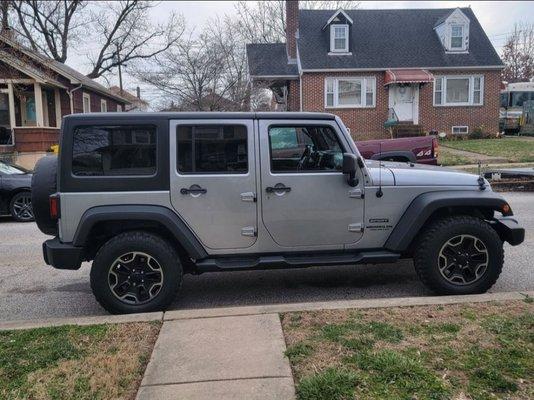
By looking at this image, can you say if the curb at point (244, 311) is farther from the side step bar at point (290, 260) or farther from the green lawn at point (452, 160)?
the green lawn at point (452, 160)

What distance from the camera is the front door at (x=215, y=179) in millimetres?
4828

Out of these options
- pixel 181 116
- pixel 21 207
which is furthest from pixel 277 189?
pixel 21 207

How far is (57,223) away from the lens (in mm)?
4938

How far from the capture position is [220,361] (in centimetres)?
361

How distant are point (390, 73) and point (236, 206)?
2346cm

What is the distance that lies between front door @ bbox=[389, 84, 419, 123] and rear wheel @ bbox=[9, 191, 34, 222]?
67.2ft

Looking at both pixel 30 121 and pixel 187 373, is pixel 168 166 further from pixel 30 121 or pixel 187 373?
pixel 30 121

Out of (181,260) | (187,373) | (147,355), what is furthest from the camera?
(181,260)

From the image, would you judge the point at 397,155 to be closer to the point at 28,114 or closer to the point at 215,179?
the point at 215,179

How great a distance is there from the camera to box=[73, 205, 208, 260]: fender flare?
467 cm

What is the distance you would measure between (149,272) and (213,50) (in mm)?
20050

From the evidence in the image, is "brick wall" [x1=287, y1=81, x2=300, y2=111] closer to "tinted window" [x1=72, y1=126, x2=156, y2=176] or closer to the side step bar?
the side step bar

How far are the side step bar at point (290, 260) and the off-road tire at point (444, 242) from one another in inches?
10.7

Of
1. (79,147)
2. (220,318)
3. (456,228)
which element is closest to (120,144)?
(79,147)
